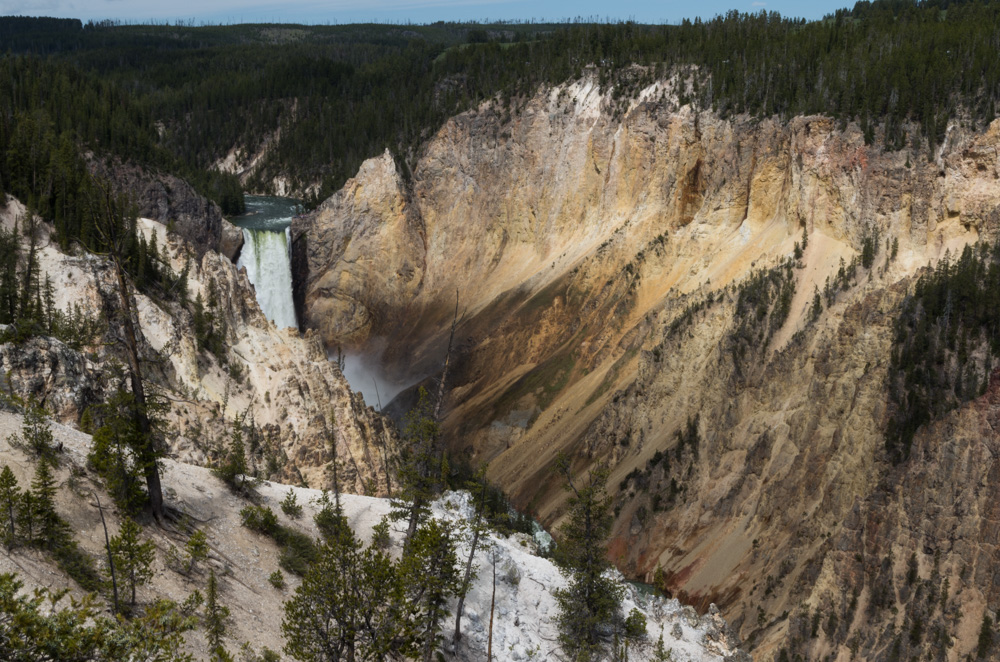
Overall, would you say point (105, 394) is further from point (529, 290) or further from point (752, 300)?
point (529, 290)

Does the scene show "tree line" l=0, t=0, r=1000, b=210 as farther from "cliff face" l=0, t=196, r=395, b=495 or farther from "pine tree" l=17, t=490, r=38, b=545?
"pine tree" l=17, t=490, r=38, b=545

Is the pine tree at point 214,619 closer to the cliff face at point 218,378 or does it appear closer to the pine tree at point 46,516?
the pine tree at point 46,516

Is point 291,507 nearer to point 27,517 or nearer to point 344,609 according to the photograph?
point 27,517

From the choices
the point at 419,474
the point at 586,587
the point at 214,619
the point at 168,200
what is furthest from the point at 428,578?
the point at 168,200

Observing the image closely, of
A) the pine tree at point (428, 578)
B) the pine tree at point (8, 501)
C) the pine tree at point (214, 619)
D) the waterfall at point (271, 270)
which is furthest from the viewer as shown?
the waterfall at point (271, 270)

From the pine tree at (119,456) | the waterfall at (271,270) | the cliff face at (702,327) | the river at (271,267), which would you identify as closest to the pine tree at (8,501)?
the pine tree at (119,456)

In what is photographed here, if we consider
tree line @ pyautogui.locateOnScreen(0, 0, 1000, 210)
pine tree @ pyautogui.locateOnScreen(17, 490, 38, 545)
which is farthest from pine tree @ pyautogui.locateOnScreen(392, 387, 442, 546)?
tree line @ pyautogui.locateOnScreen(0, 0, 1000, 210)
